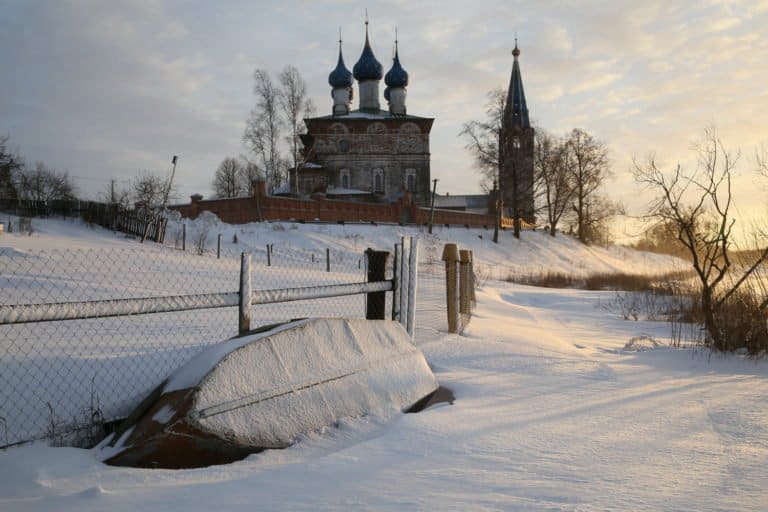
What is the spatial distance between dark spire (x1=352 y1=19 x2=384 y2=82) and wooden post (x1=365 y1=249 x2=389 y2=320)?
161 ft

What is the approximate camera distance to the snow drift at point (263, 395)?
2996mm

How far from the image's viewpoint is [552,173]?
41.4m

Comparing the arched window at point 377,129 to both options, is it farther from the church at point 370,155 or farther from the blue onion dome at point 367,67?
the blue onion dome at point 367,67

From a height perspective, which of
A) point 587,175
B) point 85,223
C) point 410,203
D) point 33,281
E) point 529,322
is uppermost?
point 587,175

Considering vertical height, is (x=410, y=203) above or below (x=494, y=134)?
below

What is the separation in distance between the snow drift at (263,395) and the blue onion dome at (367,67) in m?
50.1

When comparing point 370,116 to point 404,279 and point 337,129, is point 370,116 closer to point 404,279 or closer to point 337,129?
point 337,129

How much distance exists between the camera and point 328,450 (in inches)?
130

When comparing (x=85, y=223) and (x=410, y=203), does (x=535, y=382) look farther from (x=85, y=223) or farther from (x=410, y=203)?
(x=410, y=203)

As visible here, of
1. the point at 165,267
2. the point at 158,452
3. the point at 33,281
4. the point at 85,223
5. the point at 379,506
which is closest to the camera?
the point at 379,506

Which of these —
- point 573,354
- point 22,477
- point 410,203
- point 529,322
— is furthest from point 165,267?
point 410,203

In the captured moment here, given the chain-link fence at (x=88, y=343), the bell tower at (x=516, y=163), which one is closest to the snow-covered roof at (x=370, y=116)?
the bell tower at (x=516, y=163)

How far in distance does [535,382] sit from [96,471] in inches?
142

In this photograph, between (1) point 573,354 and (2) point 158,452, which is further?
(1) point 573,354
